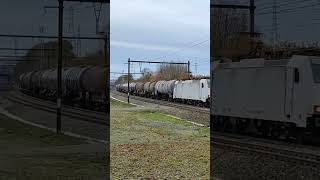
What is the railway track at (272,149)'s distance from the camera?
915cm

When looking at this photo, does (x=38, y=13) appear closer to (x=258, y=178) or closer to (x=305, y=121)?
(x=258, y=178)

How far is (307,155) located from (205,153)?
3.74m

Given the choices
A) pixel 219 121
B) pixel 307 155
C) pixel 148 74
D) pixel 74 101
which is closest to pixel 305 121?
pixel 307 155

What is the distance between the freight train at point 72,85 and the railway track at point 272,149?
2.33 m

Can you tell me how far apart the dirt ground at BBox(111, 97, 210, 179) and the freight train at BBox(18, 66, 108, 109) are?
6.51ft

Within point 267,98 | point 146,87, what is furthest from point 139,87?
point 267,98

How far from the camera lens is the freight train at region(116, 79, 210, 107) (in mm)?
33031

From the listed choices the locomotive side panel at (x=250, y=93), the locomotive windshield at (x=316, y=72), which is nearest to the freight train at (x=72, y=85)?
the locomotive side panel at (x=250, y=93)

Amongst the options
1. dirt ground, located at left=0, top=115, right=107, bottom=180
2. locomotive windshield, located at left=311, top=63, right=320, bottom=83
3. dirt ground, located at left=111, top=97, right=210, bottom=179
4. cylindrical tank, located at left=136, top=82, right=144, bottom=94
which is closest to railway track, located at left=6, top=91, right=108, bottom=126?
dirt ground, located at left=0, top=115, right=107, bottom=180

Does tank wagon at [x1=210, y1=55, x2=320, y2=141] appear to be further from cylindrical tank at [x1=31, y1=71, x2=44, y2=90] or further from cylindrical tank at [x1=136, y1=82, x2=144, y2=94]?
cylindrical tank at [x1=136, y1=82, x2=144, y2=94]

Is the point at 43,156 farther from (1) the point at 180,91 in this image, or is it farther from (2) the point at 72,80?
(1) the point at 180,91

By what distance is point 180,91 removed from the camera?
44219 mm

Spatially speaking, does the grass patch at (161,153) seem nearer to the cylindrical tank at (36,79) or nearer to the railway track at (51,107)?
the railway track at (51,107)

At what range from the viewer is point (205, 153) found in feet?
42.4
